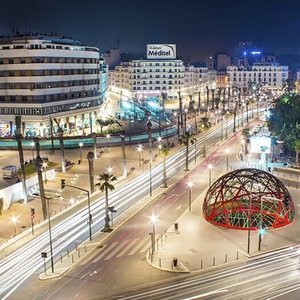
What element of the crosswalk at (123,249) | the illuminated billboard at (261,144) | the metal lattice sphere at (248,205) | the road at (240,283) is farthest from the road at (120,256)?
the illuminated billboard at (261,144)

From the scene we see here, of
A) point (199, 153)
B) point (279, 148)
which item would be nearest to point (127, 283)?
point (199, 153)

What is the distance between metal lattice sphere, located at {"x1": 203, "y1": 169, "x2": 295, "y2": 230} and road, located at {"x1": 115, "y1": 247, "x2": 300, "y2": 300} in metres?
9.48

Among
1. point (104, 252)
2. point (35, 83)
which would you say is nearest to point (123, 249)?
point (104, 252)

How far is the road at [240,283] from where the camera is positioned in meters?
40.2

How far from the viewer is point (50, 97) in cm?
12688

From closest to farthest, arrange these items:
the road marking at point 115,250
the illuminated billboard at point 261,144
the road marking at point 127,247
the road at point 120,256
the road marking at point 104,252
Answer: the road at point 120,256 → the road marking at point 104,252 → the road marking at point 115,250 → the road marking at point 127,247 → the illuminated billboard at point 261,144

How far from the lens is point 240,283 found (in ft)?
139

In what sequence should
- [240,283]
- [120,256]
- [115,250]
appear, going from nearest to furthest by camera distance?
[240,283] < [120,256] < [115,250]

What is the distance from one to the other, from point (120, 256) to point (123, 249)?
188 centimetres

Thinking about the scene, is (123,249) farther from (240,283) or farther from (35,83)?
(35,83)

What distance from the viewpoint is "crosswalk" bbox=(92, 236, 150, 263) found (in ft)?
162

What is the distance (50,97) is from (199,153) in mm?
44678

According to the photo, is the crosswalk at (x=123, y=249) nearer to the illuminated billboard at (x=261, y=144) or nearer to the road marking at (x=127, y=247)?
the road marking at (x=127, y=247)

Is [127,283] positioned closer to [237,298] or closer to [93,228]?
[237,298]
